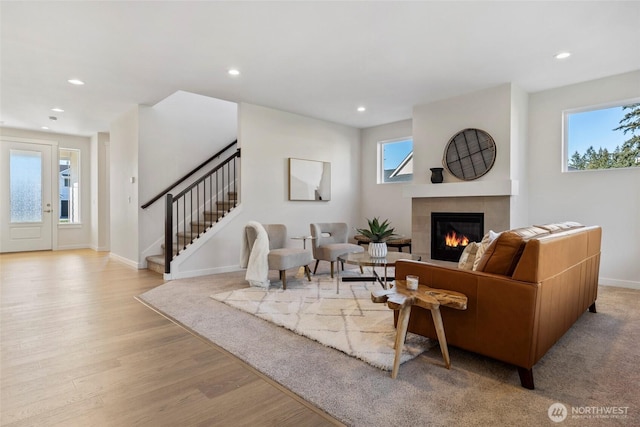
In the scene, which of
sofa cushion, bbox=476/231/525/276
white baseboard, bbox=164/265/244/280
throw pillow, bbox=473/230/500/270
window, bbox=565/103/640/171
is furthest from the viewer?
white baseboard, bbox=164/265/244/280

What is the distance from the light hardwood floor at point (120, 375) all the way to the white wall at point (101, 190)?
14.3ft

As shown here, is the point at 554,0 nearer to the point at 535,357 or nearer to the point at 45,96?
the point at 535,357

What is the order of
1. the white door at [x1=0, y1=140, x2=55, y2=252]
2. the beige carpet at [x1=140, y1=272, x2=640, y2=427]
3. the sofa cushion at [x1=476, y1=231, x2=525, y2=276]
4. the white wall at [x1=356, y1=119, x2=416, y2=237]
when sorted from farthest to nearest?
the white door at [x1=0, y1=140, x2=55, y2=252] → the white wall at [x1=356, y1=119, x2=416, y2=237] → the sofa cushion at [x1=476, y1=231, x2=525, y2=276] → the beige carpet at [x1=140, y1=272, x2=640, y2=427]

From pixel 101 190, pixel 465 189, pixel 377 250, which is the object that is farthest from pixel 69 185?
pixel 465 189

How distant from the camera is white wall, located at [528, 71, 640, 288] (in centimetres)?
402

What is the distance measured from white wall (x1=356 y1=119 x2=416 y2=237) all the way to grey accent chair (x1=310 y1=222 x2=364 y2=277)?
5.14 feet

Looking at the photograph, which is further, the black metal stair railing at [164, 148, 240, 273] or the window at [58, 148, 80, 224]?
the window at [58, 148, 80, 224]

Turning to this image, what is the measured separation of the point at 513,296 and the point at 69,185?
9.22 m

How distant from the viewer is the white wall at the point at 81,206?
754cm

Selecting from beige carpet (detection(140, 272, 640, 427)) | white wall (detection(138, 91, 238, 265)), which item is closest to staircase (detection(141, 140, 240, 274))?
white wall (detection(138, 91, 238, 265))

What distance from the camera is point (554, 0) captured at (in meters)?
2.56

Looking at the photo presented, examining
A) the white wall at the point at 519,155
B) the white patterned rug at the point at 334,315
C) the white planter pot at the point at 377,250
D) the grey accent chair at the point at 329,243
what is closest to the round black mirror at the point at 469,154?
the white wall at the point at 519,155


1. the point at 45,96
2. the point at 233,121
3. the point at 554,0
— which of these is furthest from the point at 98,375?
the point at 233,121

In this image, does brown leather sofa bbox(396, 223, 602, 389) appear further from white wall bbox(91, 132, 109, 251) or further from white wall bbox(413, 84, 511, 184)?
white wall bbox(91, 132, 109, 251)
